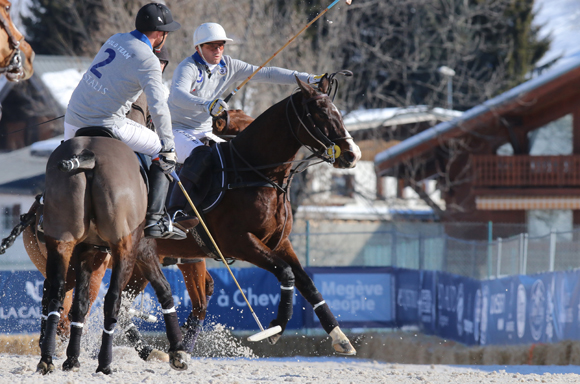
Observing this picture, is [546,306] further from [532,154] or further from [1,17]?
[532,154]

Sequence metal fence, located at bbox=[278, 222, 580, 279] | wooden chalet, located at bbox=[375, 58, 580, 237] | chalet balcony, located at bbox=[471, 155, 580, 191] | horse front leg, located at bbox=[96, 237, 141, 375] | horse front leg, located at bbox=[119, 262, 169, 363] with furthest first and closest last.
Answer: chalet balcony, located at bbox=[471, 155, 580, 191]
wooden chalet, located at bbox=[375, 58, 580, 237]
metal fence, located at bbox=[278, 222, 580, 279]
horse front leg, located at bbox=[119, 262, 169, 363]
horse front leg, located at bbox=[96, 237, 141, 375]

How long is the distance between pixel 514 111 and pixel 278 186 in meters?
15.8

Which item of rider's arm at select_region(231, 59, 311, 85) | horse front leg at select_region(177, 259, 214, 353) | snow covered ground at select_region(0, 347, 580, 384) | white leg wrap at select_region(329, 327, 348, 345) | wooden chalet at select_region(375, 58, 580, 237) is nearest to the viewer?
snow covered ground at select_region(0, 347, 580, 384)

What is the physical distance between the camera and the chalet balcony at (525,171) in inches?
810

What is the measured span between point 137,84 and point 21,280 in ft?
23.3

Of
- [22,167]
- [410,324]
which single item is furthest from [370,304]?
[22,167]

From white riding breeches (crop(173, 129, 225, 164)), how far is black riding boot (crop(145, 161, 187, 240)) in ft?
3.60

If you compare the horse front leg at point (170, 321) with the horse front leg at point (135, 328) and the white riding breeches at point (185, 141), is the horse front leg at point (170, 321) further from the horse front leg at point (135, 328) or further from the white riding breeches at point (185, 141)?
the white riding breeches at point (185, 141)

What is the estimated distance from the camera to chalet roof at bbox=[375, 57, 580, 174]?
768 inches

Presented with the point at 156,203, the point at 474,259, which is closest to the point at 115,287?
the point at 156,203

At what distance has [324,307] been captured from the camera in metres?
6.32

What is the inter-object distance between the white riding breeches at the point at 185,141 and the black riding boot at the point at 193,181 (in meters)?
0.23

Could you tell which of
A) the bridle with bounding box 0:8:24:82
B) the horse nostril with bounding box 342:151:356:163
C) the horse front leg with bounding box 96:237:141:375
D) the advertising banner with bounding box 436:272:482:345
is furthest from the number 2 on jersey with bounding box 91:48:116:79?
the advertising banner with bounding box 436:272:482:345

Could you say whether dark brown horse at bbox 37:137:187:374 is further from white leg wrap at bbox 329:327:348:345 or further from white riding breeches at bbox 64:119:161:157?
white leg wrap at bbox 329:327:348:345
